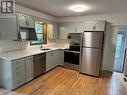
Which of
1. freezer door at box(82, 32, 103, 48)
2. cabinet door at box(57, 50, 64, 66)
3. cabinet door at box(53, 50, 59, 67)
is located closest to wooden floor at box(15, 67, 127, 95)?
cabinet door at box(53, 50, 59, 67)

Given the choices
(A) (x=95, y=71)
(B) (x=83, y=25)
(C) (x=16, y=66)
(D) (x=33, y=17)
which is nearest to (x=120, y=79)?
(A) (x=95, y=71)

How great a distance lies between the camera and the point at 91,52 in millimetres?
3623

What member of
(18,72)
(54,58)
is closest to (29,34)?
(54,58)

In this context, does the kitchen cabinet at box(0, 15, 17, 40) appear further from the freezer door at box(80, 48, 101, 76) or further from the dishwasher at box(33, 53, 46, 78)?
the freezer door at box(80, 48, 101, 76)

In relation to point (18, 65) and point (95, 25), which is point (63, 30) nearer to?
point (95, 25)

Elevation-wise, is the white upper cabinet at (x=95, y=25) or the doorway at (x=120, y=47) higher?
the white upper cabinet at (x=95, y=25)

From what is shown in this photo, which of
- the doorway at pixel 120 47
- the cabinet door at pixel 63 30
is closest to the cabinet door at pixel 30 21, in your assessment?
the cabinet door at pixel 63 30

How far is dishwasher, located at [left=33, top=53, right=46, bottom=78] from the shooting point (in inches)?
127

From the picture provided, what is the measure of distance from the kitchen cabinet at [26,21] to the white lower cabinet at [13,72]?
1.09m

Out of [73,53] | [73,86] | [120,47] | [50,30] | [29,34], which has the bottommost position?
[73,86]

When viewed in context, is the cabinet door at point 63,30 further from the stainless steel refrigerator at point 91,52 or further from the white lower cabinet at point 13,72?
the white lower cabinet at point 13,72

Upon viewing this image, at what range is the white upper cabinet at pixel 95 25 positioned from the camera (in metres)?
3.65

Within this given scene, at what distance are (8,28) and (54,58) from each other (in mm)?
2206

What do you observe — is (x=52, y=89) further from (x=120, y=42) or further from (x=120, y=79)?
(x=120, y=42)
